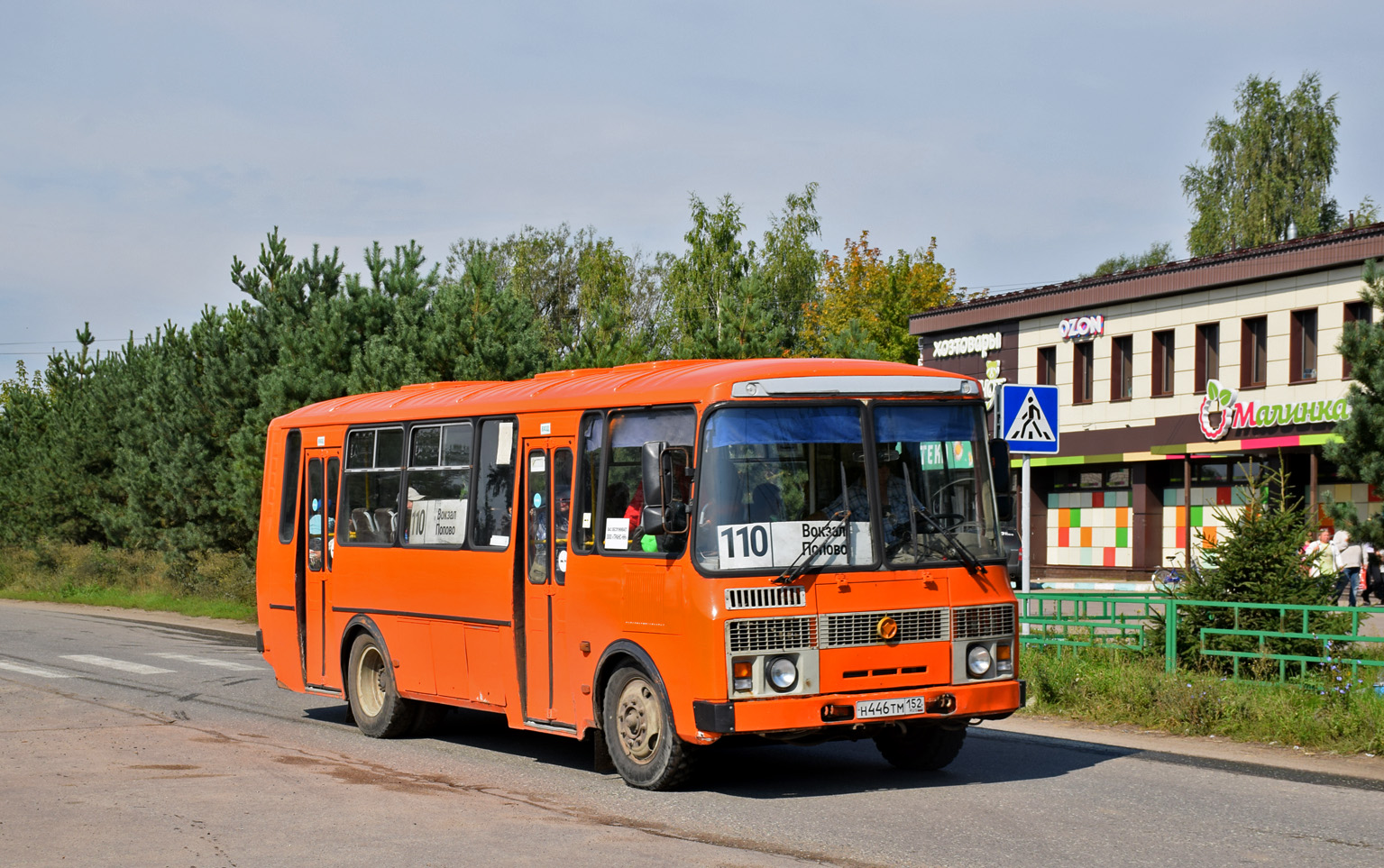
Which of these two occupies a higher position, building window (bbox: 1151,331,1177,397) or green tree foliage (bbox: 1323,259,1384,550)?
building window (bbox: 1151,331,1177,397)

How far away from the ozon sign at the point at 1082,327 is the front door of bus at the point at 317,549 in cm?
2892

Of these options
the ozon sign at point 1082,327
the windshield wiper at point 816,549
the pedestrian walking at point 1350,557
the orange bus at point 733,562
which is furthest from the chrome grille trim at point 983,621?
the ozon sign at point 1082,327

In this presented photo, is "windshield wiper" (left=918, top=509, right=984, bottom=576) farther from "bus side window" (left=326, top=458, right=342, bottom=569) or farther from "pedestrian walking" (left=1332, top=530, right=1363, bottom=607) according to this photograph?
"pedestrian walking" (left=1332, top=530, right=1363, bottom=607)

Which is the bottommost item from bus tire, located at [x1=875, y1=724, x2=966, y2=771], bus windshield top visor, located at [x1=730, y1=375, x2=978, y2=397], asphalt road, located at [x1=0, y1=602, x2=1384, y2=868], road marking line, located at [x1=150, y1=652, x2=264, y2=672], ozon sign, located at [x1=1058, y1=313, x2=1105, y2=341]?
Answer: road marking line, located at [x1=150, y1=652, x2=264, y2=672]

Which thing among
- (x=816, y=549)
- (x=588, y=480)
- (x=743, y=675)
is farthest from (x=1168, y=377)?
(x=743, y=675)

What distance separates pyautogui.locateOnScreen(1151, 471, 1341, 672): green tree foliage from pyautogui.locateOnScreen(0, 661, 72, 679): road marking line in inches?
491

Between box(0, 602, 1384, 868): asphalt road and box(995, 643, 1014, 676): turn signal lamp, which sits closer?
box(0, 602, 1384, 868): asphalt road

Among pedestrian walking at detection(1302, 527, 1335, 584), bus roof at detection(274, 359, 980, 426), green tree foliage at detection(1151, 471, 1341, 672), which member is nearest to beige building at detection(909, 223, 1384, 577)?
pedestrian walking at detection(1302, 527, 1335, 584)

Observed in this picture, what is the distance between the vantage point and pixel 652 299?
73.6 m

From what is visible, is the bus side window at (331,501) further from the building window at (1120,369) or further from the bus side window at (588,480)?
the building window at (1120,369)

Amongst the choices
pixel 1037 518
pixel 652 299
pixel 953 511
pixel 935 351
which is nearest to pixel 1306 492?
pixel 1037 518

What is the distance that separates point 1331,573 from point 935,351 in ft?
102

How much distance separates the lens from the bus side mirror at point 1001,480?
10.2 metres

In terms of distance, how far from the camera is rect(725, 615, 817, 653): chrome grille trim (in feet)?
30.8
